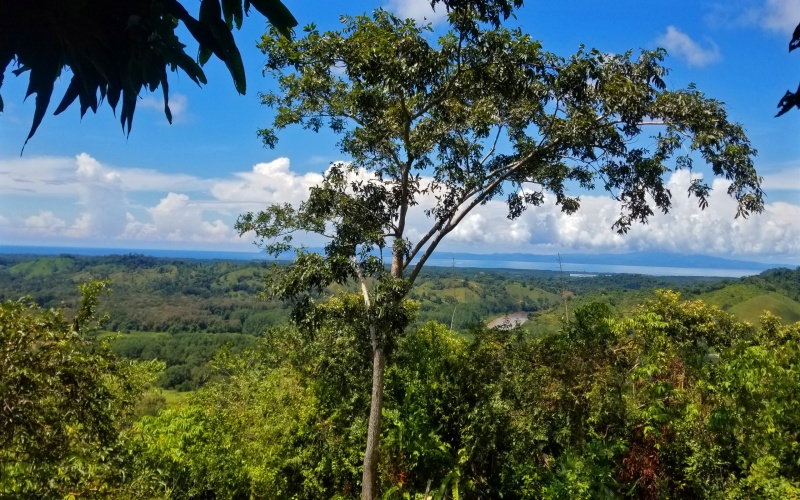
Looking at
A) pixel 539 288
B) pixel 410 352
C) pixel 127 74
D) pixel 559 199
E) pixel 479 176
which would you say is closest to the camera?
pixel 127 74

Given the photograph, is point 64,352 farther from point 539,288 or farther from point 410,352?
point 539,288

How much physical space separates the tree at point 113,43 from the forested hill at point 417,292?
21.2 m

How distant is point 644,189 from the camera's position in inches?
296

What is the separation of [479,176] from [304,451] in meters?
5.93

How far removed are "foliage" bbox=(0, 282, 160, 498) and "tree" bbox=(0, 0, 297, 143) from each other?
3361 mm

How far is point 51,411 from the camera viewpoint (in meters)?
3.85

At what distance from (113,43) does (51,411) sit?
385 cm

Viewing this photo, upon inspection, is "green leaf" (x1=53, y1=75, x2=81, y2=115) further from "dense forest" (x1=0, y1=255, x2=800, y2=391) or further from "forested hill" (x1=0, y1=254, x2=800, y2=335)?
"forested hill" (x1=0, y1=254, x2=800, y2=335)

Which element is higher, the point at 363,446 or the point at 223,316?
the point at 363,446

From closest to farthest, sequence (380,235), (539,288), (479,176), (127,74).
→ (127,74), (380,235), (479,176), (539,288)

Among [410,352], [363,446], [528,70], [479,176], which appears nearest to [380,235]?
[479,176]

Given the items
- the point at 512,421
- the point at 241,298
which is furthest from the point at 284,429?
the point at 241,298

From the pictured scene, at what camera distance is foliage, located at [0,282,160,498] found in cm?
359

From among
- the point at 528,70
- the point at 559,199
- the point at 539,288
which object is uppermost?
the point at 528,70
